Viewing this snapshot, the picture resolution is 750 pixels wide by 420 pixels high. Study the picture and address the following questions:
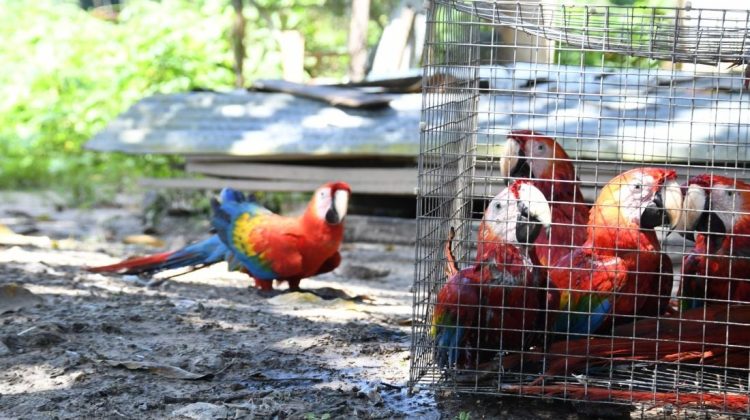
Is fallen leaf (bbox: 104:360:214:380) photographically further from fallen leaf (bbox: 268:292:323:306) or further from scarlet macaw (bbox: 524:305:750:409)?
fallen leaf (bbox: 268:292:323:306)

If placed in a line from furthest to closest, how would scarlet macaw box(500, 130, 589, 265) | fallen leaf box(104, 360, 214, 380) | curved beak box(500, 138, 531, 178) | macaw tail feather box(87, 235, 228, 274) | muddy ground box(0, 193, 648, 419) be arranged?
macaw tail feather box(87, 235, 228, 274)
curved beak box(500, 138, 531, 178)
scarlet macaw box(500, 130, 589, 265)
fallen leaf box(104, 360, 214, 380)
muddy ground box(0, 193, 648, 419)

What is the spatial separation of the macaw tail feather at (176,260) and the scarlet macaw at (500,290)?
214 centimetres

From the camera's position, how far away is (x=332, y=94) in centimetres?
679

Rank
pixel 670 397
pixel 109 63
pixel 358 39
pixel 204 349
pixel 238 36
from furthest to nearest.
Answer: pixel 109 63 < pixel 238 36 < pixel 358 39 < pixel 204 349 < pixel 670 397

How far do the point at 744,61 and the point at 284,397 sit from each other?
185 centimetres

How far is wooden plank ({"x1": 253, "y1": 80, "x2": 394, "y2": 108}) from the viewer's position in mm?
6625

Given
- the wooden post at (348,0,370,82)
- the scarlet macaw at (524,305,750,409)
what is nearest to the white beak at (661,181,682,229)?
the scarlet macaw at (524,305,750,409)

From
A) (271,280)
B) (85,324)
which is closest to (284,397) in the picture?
(85,324)

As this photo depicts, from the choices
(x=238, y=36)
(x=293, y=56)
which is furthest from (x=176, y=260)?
(x=238, y=36)

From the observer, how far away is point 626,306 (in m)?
3.13

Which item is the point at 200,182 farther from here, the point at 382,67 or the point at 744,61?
the point at 744,61

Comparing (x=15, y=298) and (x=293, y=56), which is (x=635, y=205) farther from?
(x=293, y=56)

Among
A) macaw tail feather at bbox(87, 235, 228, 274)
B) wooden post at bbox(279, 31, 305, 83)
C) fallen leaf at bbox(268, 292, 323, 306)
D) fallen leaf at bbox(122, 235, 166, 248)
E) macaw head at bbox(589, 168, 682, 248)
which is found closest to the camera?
macaw head at bbox(589, 168, 682, 248)

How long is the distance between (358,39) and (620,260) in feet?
17.9
